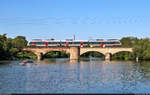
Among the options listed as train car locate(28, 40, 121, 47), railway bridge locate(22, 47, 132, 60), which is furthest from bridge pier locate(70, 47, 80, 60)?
train car locate(28, 40, 121, 47)

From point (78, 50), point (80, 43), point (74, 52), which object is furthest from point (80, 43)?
point (74, 52)

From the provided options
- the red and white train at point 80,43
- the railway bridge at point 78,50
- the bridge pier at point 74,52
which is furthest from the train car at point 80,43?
the bridge pier at point 74,52

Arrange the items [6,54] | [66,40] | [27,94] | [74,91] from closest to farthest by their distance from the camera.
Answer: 1. [27,94]
2. [74,91]
3. [6,54]
4. [66,40]

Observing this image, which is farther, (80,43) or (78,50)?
(80,43)

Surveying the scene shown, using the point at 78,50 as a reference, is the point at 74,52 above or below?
below

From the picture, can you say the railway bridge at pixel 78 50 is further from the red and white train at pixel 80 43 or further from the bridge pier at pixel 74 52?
the red and white train at pixel 80 43

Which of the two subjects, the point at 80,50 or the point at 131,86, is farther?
the point at 80,50

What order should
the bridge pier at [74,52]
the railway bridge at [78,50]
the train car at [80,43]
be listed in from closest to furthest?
the bridge pier at [74,52] < the railway bridge at [78,50] < the train car at [80,43]

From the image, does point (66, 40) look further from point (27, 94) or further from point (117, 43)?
point (27, 94)

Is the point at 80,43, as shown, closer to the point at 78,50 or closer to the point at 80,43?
the point at 80,43

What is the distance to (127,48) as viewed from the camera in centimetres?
10556

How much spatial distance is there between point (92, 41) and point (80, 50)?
7.27 meters

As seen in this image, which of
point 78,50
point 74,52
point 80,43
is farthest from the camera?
point 80,43

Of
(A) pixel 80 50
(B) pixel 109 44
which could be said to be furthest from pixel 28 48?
(B) pixel 109 44
